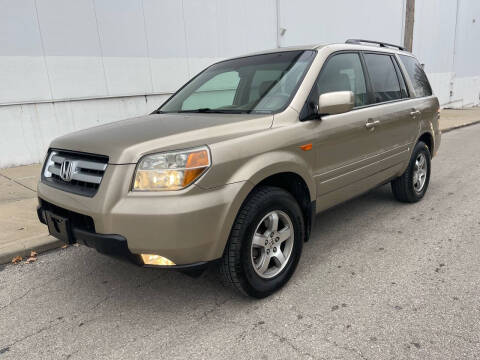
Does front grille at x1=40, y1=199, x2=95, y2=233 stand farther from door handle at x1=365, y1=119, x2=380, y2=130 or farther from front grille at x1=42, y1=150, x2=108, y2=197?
door handle at x1=365, y1=119, x2=380, y2=130

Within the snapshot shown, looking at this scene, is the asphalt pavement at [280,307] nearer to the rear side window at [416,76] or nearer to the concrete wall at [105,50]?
the rear side window at [416,76]

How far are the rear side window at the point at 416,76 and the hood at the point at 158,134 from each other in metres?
2.69

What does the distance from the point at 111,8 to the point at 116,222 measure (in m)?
6.81

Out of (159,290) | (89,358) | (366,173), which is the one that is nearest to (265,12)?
(366,173)

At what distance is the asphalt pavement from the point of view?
2.36m

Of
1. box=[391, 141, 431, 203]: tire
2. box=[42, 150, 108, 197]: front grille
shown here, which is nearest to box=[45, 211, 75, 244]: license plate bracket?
box=[42, 150, 108, 197]: front grille

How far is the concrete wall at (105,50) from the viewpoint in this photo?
703 cm

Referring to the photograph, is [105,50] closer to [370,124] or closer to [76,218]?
[370,124]

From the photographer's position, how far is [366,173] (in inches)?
150

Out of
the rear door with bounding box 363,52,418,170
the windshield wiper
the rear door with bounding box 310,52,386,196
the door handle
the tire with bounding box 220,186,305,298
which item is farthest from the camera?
the rear door with bounding box 363,52,418,170

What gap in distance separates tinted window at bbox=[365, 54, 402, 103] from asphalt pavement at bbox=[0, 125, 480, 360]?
1.42m

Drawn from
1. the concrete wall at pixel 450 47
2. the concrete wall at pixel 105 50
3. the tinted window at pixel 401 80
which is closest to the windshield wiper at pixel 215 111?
the tinted window at pixel 401 80

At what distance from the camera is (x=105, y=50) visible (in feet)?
25.7

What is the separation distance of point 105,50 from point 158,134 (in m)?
6.15
